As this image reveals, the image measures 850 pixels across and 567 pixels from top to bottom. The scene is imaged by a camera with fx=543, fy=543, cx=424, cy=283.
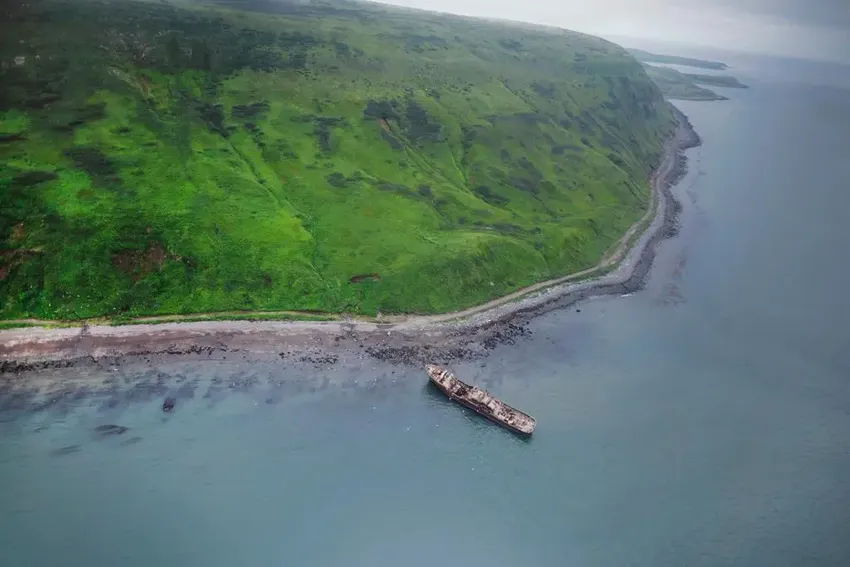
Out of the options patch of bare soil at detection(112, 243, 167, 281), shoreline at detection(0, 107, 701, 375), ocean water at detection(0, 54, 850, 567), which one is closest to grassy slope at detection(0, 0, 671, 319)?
patch of bare soil at detection(112, 243, 167, 281)

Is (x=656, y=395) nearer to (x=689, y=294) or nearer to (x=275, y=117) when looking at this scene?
(x=689, y=294)

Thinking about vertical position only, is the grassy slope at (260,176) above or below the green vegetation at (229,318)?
above

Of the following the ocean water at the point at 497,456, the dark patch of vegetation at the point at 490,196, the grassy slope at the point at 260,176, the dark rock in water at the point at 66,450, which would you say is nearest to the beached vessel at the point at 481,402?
the ocean water at the point at 497,456

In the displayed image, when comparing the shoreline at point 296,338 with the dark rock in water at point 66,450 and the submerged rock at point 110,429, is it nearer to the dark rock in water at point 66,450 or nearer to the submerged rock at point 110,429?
the submerged rock at point 110,429

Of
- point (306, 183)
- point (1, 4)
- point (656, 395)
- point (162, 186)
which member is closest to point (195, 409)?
point (162, 186)

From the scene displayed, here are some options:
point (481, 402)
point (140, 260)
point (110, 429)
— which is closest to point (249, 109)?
point (140, 260)

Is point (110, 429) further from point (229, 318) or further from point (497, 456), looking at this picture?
point (497, 456)

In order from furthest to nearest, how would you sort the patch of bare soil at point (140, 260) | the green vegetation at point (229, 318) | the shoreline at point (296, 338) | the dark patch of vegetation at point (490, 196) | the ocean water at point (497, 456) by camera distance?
the dark patch of vegetation at point (490, 196) < the patch of bare soil at point (140, 260) < the green vegetation at point (229, 318) < the shoreline at point (296, 338) < the ocean water at point (497, 456)

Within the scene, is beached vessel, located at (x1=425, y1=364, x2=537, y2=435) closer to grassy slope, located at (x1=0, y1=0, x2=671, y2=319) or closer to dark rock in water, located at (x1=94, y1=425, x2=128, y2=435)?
grassy slope, located at (x1=0, y1=0, x2=671, y2=319)
